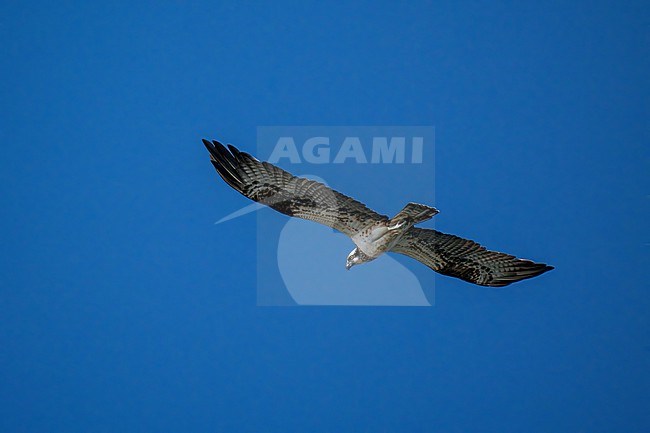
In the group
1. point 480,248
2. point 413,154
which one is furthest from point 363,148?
point 480,248

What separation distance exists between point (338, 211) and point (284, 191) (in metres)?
0.58

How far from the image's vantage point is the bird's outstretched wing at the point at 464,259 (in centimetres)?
827

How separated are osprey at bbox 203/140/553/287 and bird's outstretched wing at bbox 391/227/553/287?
11 mm

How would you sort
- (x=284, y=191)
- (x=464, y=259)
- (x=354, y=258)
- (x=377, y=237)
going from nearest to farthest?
(x=284, y=191), (x=377, y=237), (x=354, y=258), (x=464, y=259)

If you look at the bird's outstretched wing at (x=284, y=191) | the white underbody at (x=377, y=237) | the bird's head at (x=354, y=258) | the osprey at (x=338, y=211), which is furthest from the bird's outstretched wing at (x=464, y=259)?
the bird's outstretched wing at (x=284, y=191)

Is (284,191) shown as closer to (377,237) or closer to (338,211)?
(338,211)

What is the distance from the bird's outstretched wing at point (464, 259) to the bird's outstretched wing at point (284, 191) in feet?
2.45

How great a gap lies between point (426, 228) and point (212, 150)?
2.35 meters

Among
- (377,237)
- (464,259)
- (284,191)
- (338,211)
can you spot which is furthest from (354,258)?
(464,259)

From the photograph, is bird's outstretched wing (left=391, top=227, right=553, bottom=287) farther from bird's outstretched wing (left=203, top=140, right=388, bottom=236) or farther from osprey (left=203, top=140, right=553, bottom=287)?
bird's outstretched wing (left=203, top=140, right=388, bottom=236)

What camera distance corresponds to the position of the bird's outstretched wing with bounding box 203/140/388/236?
25.0 ft

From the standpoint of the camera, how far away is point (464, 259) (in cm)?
855

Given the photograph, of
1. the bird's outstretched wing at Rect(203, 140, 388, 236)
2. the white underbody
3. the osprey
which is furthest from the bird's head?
the bird's outstretched wing at Rect(203, 140, 388, 236)

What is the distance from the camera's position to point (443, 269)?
8.61 metres
